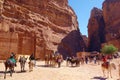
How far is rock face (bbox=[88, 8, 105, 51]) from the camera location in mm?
68875

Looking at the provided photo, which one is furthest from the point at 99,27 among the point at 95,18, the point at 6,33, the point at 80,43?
the point at 6,33

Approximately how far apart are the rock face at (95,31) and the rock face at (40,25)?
6.91 metres

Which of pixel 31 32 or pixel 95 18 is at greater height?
pixel 95 18

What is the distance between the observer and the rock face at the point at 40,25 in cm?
4688

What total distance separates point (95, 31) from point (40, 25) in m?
24.5

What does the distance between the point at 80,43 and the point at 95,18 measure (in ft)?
45.6

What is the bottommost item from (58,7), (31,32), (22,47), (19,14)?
(22,47)

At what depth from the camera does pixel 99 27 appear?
237 ft

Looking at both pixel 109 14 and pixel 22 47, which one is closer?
pixel 22 47

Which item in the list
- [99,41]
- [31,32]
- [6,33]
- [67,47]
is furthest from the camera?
[99,41]

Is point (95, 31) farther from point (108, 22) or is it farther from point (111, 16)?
point (111, 16)

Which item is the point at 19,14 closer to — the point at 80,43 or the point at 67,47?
the point at 67,47

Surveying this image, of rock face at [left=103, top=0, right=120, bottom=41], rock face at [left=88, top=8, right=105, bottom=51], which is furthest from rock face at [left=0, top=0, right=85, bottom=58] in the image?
rock face at [left=103, top=0, right=120, bottom=41]

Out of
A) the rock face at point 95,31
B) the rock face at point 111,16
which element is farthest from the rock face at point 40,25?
the rock face at point 111,16
